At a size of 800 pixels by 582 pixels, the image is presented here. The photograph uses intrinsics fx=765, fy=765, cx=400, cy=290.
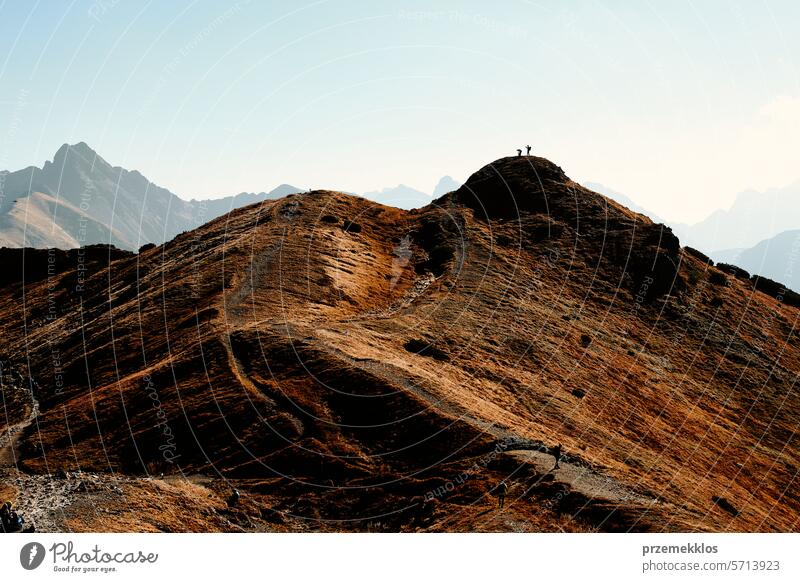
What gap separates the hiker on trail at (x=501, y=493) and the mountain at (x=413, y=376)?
0.45 metres

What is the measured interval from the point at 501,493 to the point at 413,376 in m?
16.4

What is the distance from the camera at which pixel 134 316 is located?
286ft

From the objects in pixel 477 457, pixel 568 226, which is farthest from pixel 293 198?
pixel 477 457

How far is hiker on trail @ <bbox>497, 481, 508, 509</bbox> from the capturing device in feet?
155

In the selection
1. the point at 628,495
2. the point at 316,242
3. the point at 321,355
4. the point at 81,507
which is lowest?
the point at 81,507

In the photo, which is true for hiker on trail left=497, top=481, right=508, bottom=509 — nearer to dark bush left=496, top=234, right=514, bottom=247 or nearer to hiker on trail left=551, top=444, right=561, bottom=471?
hiker on trail left=551, top=444, right=561, bottom=471

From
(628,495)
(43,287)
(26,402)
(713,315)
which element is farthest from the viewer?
(43,287)

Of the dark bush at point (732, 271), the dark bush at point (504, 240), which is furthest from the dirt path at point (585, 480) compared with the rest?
the dark bush at point (732, 271)

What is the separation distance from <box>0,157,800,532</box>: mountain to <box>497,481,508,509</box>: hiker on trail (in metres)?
0.45

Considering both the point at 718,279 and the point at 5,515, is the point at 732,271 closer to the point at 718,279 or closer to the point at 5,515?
the point at 718,279

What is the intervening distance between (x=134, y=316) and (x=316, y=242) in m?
23.3

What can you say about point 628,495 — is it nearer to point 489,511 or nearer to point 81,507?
point 489,511

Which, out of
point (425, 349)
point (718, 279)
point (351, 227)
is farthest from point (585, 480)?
point (718, 279)

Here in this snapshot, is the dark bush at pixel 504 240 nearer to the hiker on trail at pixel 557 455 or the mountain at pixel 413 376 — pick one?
the mountain at pixel 413 376
